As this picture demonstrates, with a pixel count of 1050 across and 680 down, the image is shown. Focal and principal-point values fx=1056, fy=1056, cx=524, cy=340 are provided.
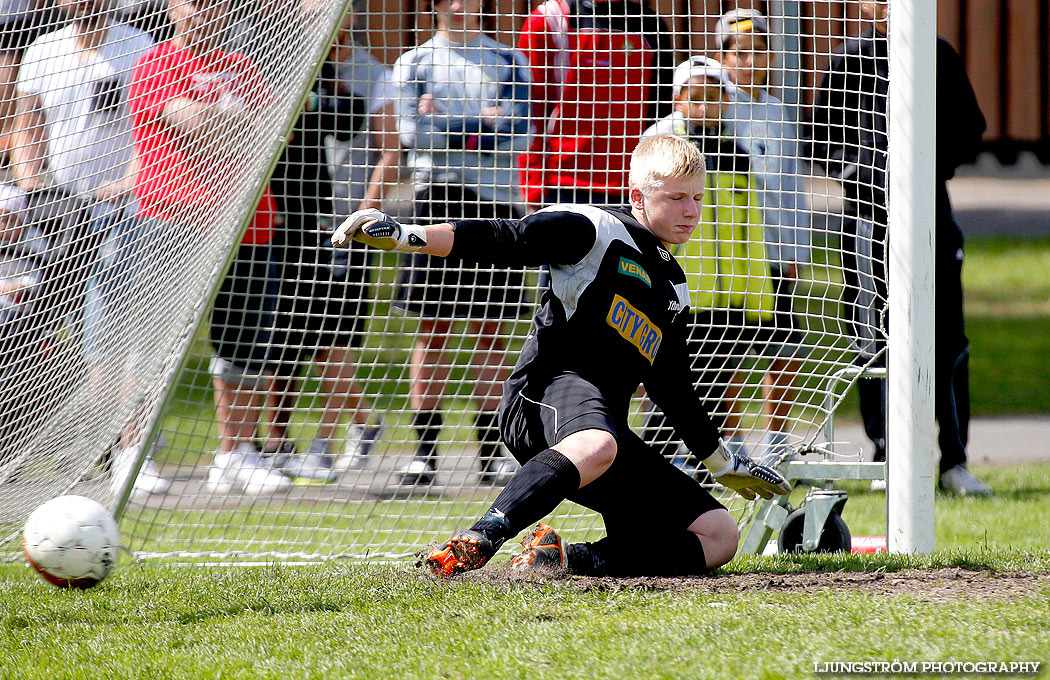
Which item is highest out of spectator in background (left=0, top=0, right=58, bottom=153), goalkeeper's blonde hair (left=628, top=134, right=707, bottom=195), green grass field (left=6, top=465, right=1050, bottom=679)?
spectator in background (left=0, top=0, right=58, bottom=153)

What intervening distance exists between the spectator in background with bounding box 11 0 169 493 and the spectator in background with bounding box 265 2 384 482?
2.01 ft

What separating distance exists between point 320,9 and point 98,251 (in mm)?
1137

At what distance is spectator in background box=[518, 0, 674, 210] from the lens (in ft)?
13.8

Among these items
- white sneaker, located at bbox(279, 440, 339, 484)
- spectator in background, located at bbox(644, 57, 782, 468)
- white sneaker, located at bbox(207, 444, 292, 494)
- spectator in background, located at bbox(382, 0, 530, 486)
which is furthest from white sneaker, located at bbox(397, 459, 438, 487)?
spectator in background, located at bbox(644, 57, 782, 468)

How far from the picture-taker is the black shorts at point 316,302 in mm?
4297

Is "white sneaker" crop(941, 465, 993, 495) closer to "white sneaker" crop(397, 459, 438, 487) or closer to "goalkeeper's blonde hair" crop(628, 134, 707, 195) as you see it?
"white sneaker" crop(397, 459, 438, 487)

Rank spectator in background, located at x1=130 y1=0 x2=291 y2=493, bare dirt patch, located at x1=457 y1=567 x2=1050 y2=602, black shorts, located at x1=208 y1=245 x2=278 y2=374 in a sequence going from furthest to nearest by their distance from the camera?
black shorts, located at x1=208 y1=245 x2=278 y2=374 → spectator in background, located at x1=130 y1=0 x2=291 y2=493 → bare dirt patch, located at x1=457 y1=567 x2=1050 y2=602

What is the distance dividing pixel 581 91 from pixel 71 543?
2.56 m

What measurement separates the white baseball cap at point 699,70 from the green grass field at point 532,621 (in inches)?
71.6

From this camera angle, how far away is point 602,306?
3088 millimetres

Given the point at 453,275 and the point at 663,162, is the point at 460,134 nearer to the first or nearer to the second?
the point at 453,275

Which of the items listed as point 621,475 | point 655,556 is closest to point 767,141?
point 621,475

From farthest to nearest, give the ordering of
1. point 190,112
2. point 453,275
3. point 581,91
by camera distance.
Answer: point 453,275 → point 581,91 → point 190,112

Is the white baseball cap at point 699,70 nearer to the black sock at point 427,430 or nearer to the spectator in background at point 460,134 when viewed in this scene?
the spectator in background at point 460,134
